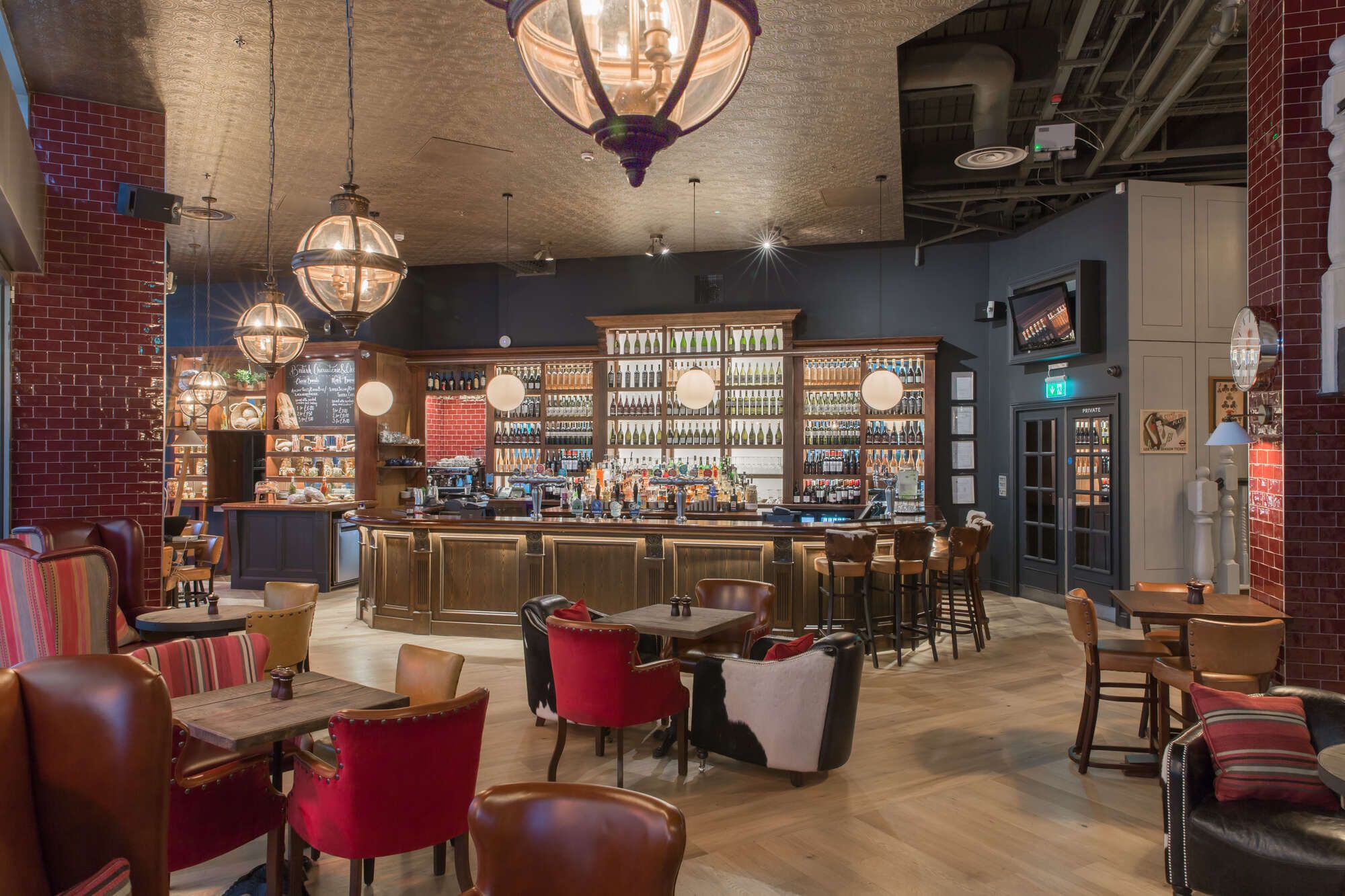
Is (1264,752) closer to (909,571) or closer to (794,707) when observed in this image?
(794,707)

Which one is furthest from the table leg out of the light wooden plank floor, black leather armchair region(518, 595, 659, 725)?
black leather armchair region(518, 595, 659, 725)

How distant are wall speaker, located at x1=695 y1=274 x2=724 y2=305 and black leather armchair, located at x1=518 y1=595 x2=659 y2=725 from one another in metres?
6.77

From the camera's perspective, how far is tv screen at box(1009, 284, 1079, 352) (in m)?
8.98

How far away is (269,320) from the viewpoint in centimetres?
557

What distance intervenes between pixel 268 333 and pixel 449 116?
2156 millimetres

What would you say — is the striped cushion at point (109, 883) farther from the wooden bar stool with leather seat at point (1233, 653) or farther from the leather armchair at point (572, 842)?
the wooden bar stool with leather seat at point (1233, 653)

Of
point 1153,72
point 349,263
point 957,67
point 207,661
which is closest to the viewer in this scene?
point 207,661

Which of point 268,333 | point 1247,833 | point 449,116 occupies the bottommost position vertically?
point 1247,833

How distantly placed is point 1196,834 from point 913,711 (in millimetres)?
2570

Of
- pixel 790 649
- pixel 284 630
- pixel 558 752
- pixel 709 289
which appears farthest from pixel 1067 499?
pixel 284 630

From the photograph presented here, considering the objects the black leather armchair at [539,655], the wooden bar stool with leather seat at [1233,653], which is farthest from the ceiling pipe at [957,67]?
the black leather armchair at [539,655]

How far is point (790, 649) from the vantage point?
14.5 ft

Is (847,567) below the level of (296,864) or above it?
above

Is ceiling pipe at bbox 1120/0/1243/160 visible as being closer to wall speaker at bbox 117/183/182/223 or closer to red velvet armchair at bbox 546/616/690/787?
red velvet armchair at bbox 546/616/690/787
